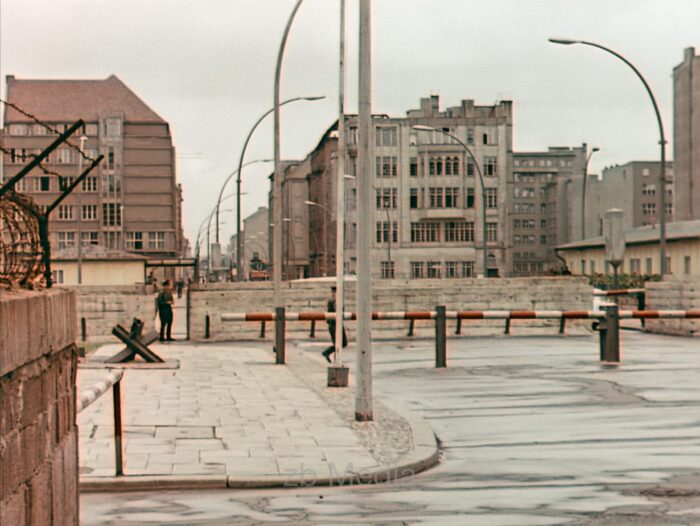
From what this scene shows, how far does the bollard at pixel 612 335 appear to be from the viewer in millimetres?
22359

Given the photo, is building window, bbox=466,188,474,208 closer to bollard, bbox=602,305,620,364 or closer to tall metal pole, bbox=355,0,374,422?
bollard, bbox=602,305,620,364

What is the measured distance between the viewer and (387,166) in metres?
109

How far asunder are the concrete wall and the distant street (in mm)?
2022

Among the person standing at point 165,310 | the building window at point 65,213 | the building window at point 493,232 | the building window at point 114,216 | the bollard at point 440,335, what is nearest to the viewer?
the bollard at point 440,335

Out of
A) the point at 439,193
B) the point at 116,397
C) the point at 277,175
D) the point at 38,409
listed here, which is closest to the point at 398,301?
the point at 277,175

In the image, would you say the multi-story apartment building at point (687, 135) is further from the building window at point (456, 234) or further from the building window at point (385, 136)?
the building window at point (385, 136)

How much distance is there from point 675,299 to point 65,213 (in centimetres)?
11801

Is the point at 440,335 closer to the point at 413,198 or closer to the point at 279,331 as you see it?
the point at 279,331

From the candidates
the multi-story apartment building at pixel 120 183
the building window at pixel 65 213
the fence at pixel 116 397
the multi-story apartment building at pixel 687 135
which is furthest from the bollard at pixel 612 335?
the building window at pixel 65 213

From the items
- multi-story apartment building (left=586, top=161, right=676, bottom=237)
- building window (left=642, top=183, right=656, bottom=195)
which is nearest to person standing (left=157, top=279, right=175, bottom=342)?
multi-story apartment building (left=586, top=161, right=676, bottom=237)

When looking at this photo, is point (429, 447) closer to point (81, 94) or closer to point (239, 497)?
point (239, 497)

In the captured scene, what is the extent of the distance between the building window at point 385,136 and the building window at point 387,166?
1.19 metres

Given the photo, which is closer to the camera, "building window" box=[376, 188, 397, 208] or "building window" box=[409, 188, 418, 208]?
"building window" box=[409, 188, 418, 208]

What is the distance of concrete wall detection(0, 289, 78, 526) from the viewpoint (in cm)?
484
